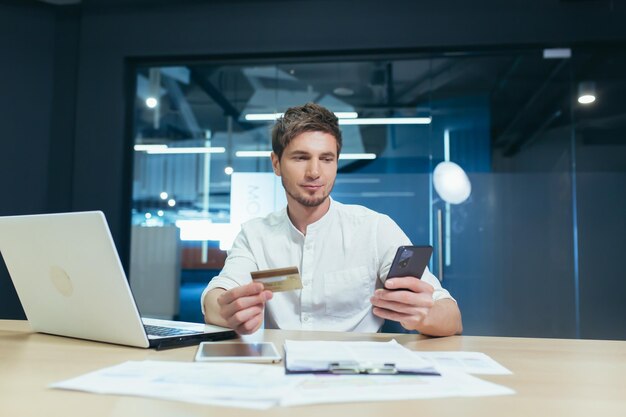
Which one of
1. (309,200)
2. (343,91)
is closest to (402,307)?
(309,200)

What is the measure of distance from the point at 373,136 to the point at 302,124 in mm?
1988

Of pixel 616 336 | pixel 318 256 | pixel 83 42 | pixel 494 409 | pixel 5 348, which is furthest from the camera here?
pixel 83 42

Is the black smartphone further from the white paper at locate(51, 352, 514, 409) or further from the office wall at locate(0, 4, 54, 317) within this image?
the office wall at locate(0, 4, 54, 317)

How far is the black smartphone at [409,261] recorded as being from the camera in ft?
3.96

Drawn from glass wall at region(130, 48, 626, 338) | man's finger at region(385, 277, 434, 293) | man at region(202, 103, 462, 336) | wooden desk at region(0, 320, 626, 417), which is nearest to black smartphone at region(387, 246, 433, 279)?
man's finger at region(385, 277, 434, 293)

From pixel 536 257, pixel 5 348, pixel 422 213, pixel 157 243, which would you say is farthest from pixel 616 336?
pixel 5 348

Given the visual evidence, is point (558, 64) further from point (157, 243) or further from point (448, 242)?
point (157, 243)

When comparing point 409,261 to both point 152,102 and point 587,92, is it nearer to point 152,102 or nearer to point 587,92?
point 587,92

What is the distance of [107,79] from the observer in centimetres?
367

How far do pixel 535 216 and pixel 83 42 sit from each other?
139 inches

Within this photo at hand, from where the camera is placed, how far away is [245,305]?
1205 millimetres

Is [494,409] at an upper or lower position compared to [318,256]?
lower

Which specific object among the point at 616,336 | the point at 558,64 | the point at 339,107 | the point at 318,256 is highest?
the point at 558,64

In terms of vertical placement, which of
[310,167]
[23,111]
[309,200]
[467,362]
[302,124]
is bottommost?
[467,362]
